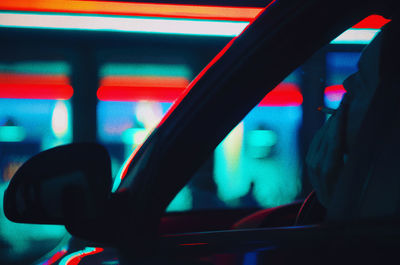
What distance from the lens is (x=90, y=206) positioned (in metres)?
0.57

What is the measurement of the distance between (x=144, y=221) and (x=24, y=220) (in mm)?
211

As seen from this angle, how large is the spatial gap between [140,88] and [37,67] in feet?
3.54

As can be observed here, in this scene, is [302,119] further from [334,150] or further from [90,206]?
Result: [90,206]

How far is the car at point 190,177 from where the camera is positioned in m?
0.57

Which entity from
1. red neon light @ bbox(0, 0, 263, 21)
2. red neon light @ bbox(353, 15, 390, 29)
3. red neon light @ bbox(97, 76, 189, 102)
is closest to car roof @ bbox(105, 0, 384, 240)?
red neon light @ bbox(353, 15, 390, 29)

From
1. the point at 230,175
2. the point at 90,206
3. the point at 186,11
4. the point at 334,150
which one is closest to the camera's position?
the point at 90,206

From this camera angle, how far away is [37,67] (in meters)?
3.63

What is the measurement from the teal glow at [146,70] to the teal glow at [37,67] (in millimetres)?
405

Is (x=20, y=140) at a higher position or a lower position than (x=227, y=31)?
lower

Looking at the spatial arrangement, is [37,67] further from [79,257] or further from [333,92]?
[79,257]

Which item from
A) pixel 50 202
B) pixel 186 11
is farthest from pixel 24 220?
pixel 186 11

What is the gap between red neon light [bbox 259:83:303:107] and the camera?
154 inches

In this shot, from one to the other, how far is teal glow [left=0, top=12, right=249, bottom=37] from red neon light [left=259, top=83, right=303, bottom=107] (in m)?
0.84

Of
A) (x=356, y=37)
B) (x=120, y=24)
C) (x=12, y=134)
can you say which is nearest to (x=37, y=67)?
(x=12, y=134)
